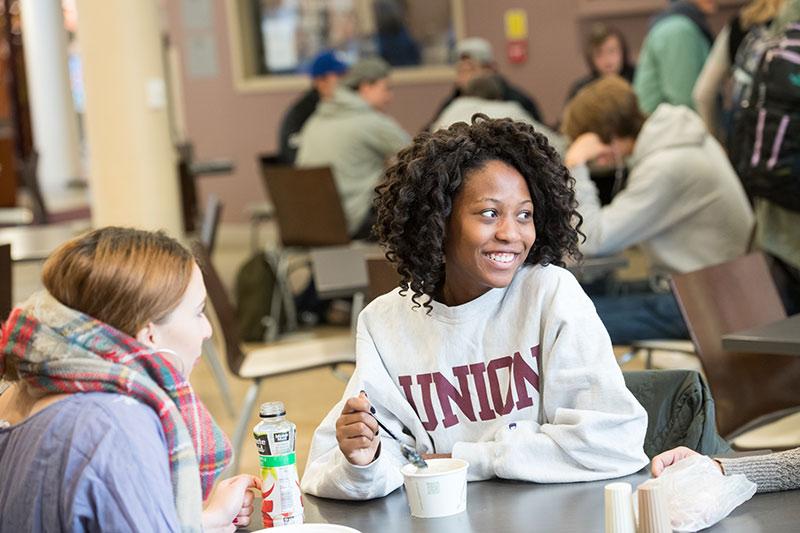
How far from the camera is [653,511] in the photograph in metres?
1.58

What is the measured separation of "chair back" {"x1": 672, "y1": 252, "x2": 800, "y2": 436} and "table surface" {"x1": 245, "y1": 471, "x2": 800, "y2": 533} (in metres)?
1.22

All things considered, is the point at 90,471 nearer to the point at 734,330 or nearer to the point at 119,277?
the point at 119,277

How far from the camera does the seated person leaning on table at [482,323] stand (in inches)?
78.3

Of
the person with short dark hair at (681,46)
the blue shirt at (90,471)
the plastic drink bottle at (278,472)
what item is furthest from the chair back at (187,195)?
the blue shirt at (90,471)

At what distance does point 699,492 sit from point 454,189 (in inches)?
26.4

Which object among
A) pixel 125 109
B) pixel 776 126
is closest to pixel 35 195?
pixel 125 109

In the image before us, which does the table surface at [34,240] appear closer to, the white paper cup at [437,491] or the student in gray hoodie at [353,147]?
the student in gray hoodie at [353,147]

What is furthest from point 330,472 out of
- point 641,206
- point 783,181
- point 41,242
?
point 41,242

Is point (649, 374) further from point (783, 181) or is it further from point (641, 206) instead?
point (641, 206)

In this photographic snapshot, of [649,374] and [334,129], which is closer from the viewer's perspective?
[649,374]

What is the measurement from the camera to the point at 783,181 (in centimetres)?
378

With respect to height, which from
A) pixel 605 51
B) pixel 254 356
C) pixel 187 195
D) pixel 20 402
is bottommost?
pixel 254 356

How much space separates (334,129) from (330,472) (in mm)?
5285

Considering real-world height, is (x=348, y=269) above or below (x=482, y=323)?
below
